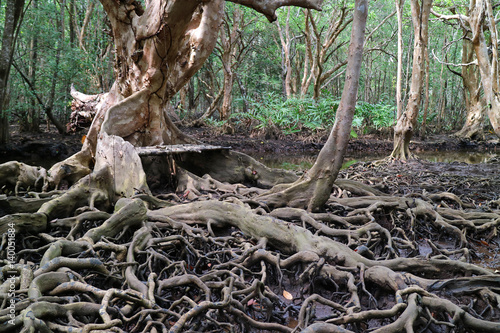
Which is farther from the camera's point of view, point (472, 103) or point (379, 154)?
point (472, 103)

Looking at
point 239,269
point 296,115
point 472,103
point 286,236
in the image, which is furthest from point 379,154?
point 239,269

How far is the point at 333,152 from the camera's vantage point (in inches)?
183

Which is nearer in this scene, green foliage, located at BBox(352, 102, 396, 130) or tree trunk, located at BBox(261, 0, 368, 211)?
tree trunk, located at BBox(261, 0, 368, 211)

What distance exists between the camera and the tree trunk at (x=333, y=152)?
4.36 meters

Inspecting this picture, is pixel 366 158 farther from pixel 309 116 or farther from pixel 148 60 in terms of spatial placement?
pixel 148 60

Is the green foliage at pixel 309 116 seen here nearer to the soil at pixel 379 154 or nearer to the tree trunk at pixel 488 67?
the soil at pixel 379 154

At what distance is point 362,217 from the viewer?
4648 mm

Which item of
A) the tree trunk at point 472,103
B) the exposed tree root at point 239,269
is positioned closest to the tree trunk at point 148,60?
the exposed tree root at point 239,269

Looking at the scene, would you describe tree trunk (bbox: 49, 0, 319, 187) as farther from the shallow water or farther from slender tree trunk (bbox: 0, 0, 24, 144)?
the shallow water

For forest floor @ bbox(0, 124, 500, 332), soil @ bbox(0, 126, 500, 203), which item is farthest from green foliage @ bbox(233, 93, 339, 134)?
forest floor @ bbox(0, 124, 500, 332)

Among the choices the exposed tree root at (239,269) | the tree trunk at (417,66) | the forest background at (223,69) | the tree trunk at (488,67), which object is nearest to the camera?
the exposed tree root at (239,269)

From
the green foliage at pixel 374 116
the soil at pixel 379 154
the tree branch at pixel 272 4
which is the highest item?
the tree branch at pixel 272 4

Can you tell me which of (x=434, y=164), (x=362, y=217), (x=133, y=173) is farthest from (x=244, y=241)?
(x=434, y=164)

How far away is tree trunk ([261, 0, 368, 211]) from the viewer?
4.36 meters
